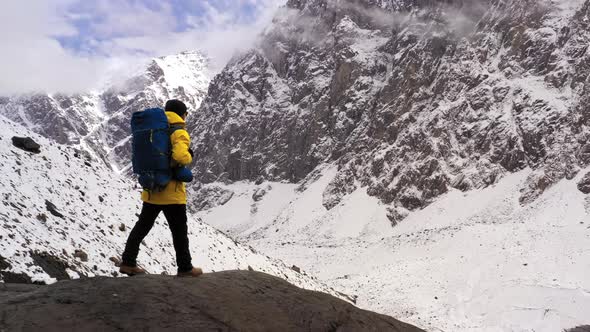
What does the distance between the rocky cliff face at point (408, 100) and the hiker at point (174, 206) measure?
6379 centimetres

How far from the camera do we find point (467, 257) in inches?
1722

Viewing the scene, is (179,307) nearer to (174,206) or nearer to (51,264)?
(174,206)

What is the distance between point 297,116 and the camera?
12344 centimetres

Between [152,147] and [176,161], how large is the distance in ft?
1.10

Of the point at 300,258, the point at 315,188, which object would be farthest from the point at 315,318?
the point at 315,188

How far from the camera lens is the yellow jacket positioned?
6223 mm

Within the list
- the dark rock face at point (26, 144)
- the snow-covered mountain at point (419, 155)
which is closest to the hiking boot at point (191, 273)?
the dark rock face at point (26, 144)

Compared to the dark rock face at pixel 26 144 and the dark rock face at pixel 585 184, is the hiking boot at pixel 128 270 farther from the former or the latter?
the dark rock face at pixel 585 184

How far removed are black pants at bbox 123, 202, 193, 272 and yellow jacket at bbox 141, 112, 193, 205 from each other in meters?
0.13

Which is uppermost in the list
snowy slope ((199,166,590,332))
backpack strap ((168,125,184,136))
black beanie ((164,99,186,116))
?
black beanie ((164,99,186,116))

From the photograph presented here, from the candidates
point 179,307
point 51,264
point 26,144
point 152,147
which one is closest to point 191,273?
point 179,307

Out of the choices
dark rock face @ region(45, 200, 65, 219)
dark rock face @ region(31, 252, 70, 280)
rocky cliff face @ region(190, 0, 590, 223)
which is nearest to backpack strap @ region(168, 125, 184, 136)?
dark rock face @ region(31, 252, 70, 280)

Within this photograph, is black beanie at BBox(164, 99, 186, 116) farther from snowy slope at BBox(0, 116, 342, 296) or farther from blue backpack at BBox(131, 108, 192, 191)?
snowy slope at BBox(0, 116, 342, 296)

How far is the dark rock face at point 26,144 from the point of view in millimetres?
17048
